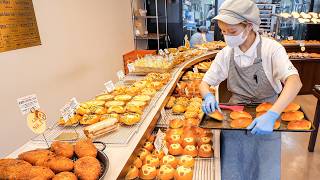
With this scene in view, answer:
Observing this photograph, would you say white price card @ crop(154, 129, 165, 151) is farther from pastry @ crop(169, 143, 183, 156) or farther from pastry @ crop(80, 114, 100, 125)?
pastry @ crop(80, 114, 100, 125)

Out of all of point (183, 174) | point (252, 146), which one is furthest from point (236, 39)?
point (183, 174)

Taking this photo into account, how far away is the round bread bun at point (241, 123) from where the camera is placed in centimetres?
175

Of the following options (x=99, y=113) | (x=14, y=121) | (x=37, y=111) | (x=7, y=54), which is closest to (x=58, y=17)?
(x=7, y=54)

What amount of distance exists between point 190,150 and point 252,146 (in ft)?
1.68

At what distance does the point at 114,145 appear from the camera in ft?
4.94

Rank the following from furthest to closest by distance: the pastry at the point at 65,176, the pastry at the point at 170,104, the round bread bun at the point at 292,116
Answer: the pastry at the point at 170,104 → the round bread bun at the point at 292,116 → the pastry at the point at 65,176

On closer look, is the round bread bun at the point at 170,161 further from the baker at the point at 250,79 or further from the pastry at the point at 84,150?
the pastry at the point at 84,150

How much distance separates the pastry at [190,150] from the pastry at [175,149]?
0.13 feet

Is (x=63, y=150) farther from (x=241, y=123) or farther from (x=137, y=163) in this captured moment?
(x=241, y=123)

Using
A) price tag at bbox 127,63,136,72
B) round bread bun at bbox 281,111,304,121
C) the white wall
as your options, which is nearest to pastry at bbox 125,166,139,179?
round bread bun at bbox 281,111,304,121

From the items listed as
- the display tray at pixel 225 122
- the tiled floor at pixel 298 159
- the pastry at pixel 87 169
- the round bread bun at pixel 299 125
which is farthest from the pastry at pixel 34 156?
the tiled floor at pixel 298 159

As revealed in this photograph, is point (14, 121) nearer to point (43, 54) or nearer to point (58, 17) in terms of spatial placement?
point (43, 54)

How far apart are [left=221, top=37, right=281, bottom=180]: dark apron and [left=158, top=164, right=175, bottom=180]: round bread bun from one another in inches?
23.0

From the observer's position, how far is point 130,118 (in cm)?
177
